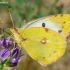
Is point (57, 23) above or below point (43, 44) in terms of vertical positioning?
above

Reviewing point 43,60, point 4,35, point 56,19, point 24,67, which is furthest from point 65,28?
point 24,67

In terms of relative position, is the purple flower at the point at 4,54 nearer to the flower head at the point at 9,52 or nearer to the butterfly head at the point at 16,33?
the flower head at the point at 9,52

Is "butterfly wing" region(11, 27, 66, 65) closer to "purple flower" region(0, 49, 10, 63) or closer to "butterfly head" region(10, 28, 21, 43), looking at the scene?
"butterfly head" region(10, 28, 21, 43)

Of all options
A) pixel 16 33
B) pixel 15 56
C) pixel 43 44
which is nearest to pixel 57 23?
pixel 43 44

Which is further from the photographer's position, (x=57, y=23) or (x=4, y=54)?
(x=57, y=23)

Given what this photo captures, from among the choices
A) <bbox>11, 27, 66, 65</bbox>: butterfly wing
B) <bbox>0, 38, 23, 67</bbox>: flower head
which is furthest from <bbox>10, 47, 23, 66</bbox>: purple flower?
<bbox>11, 27, 66, 65</bbox>: butterfly wing

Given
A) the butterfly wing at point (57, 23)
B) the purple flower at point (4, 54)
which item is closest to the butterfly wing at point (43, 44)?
the butterfly wing at point (57, 23)

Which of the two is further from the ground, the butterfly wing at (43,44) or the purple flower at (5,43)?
the purple flower at (5,43)

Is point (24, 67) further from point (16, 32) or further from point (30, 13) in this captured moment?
point (16, 32)

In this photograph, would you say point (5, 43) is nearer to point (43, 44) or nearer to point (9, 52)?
point (9, 52)
